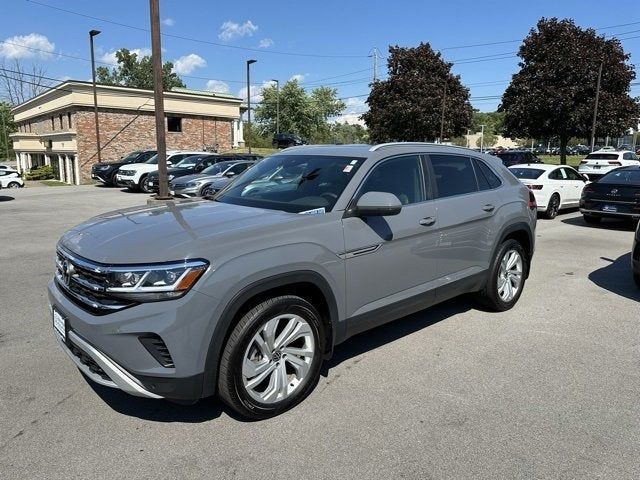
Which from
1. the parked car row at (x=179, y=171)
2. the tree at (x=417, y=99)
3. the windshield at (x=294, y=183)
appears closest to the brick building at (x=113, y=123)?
the parked car row at (x=179, y=171)

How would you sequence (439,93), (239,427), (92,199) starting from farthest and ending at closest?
(439,93), (92,199), (239,427)

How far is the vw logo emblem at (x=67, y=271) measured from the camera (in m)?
3.17

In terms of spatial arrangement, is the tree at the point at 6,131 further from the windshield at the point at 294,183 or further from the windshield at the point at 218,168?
the windshield at the point at 294,183

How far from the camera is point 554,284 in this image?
21.7 feet

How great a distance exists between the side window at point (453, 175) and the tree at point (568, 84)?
3097cm

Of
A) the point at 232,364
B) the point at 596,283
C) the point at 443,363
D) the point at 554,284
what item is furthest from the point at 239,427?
the point at 596,283

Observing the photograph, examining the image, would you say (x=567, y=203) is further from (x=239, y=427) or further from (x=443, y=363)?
(x=239, y=427)

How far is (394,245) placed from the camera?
153 inches

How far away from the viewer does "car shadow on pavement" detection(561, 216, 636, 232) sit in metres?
11.9

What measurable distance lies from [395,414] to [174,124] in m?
35.3

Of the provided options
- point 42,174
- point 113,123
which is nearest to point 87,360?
point 113,123

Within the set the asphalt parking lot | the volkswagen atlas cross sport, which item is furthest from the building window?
the volkswagen atlas cross sport

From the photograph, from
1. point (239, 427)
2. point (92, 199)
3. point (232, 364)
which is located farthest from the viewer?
point (92, 199)

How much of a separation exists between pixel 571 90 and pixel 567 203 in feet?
70.7
